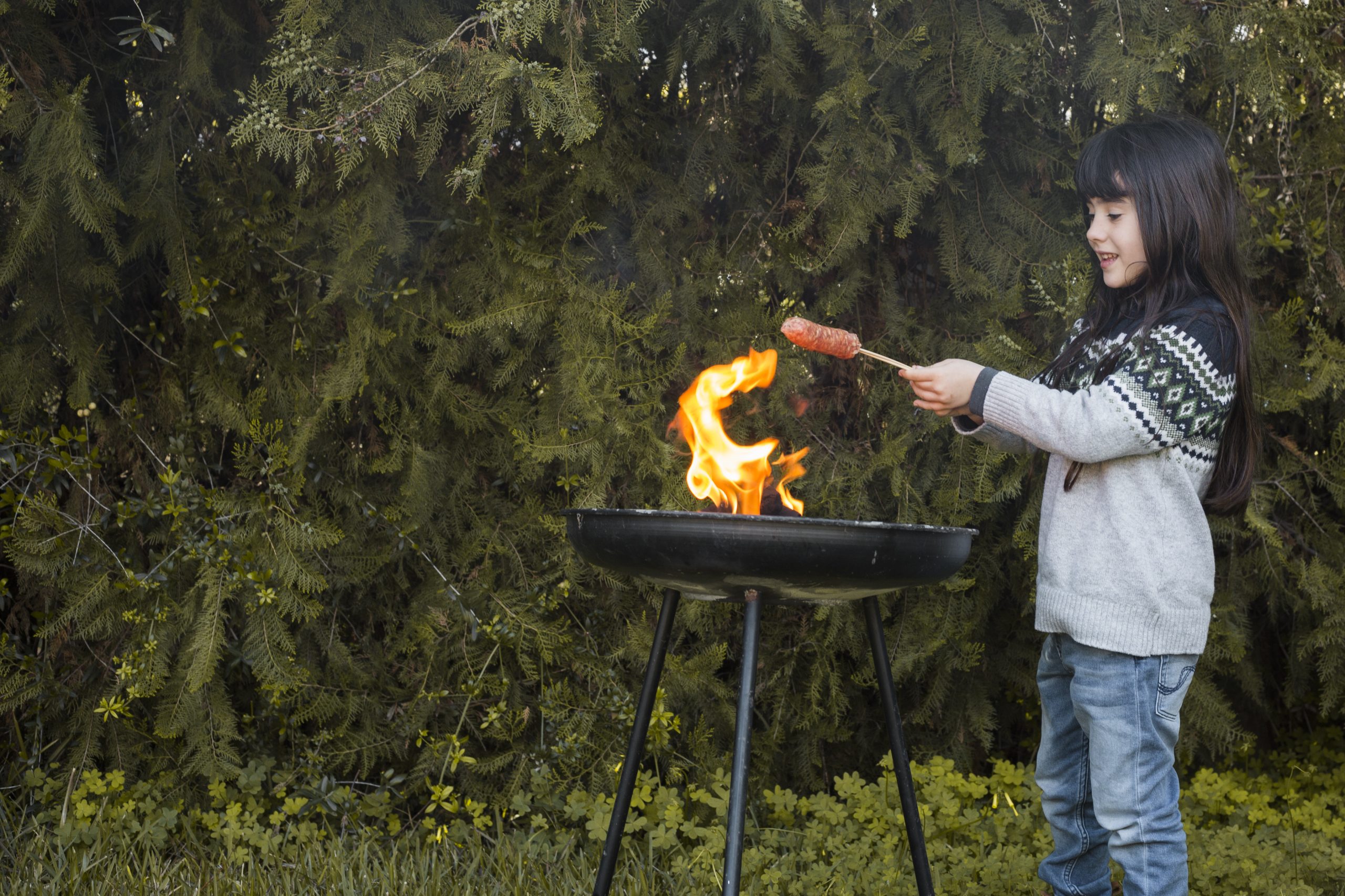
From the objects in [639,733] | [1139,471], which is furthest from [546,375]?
[1139,471]

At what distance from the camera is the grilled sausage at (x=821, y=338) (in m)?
1.96

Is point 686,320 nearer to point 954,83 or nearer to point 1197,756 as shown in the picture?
point 954,83

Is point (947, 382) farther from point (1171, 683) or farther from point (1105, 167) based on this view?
point (1171, 683)

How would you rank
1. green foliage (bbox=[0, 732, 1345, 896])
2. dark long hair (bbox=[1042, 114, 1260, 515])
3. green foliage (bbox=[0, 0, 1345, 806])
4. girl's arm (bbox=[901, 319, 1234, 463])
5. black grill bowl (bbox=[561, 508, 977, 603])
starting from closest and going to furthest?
black grill bowl (bbox=[561, 508, 977, 603])
girl's arm (bbox=[901, 319, 1234, 463])
dark long hair (bbox=[1042, 114, 1260, 515])
green foliage (bbox=[0, 732, 1345, 896])
green foliage (bbox=[0, 0, 1345, 806])

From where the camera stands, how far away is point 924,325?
3.12 meters

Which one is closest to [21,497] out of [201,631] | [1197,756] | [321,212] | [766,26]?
[201,631]

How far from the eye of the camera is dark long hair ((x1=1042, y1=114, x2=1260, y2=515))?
200 centimetres

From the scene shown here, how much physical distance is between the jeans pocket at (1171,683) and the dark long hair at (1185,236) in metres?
0.34

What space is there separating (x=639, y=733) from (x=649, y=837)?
94 cm

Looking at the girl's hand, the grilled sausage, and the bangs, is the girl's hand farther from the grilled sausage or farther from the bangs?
the bangs

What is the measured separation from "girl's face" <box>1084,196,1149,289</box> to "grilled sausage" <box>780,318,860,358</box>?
53 centimetres

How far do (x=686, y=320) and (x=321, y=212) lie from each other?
109cm

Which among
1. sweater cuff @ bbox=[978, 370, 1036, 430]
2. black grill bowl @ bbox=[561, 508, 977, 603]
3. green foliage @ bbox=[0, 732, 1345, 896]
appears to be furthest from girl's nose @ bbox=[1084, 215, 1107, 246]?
green foliage @ bbox=[0, 732, 1345, 896]

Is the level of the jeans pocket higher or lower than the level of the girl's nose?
lower
